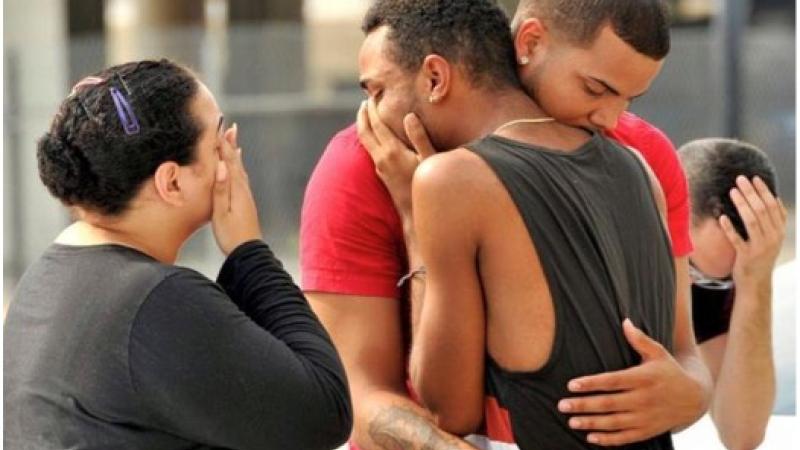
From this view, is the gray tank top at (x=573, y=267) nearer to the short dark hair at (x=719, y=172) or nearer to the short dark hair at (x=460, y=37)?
the short dark hair at (x=460, y=37)

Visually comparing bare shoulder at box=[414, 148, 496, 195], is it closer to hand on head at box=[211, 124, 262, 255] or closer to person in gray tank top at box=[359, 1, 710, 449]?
person in gray tank top at box=[359, 1, 710, 449]

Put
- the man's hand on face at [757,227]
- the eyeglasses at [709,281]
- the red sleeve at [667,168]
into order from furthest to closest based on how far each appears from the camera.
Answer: the eyeglasses at [709,281]
the man's hand on face at [757,227]
the red sleeve at [667,168]

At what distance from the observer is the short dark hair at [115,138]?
2.14m

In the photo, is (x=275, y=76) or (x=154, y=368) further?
(x=275, y=76)

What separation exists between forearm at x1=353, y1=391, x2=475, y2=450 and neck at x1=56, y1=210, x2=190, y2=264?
0.41 metres

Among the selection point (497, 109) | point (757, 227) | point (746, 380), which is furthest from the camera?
point (746, 380)

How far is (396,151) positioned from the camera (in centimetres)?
236

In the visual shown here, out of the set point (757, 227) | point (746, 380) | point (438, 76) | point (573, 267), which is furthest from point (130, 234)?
point (746, 380)

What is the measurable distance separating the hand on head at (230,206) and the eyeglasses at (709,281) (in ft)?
4.78

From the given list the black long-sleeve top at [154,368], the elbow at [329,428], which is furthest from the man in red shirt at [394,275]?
the black long-sleeve top at [154,368]

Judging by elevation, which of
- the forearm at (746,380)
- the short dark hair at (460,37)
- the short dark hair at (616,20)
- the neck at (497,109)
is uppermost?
the short dark hair at (616,20)

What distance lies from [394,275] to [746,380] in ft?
3.70

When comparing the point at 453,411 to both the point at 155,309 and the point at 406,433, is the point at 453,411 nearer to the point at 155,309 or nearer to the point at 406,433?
the point at 406,433

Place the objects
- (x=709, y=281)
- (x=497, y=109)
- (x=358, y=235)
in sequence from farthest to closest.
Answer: (x=709, y=281) → (x=358, y=235) → (x=497, y=109)
